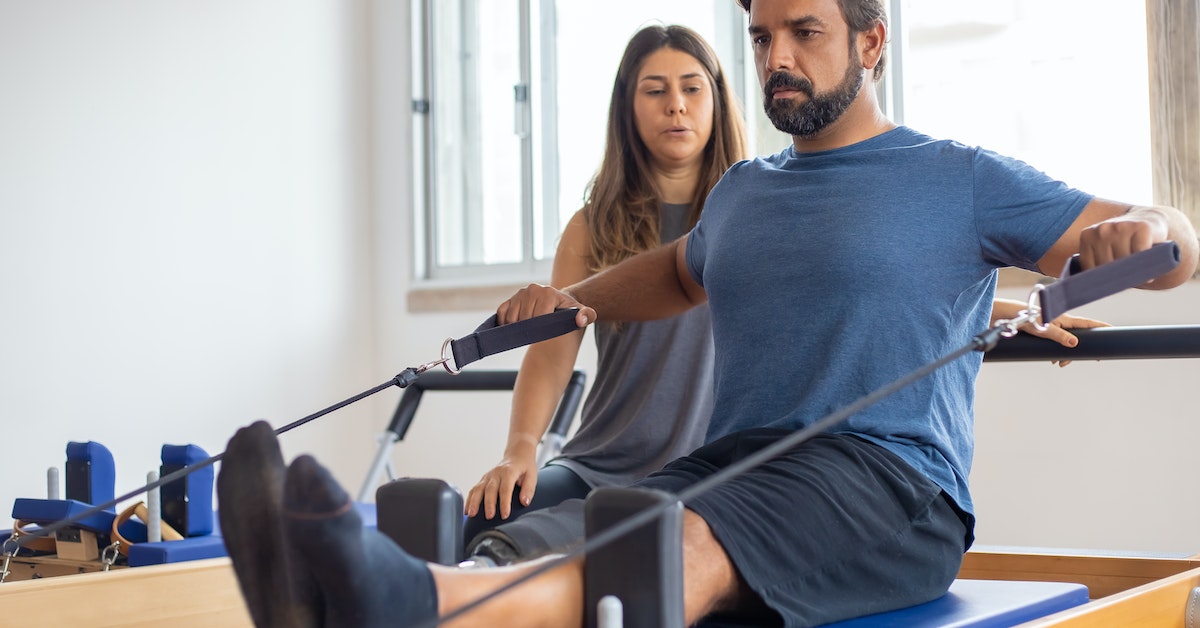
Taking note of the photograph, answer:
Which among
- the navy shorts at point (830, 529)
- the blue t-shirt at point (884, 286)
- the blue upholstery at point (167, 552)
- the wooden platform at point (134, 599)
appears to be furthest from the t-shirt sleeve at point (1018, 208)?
the blue upholstery at point (167, 552)

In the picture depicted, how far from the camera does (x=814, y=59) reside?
1.84 meters

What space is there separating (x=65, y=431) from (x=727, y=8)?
2752mm

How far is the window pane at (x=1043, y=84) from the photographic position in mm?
3467

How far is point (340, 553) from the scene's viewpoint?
1.07 meters

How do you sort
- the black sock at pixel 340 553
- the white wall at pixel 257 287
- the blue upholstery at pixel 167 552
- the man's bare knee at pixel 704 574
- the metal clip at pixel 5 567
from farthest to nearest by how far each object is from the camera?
the white wall at pixel 257 287 → the blue upholstery at pixel 167 552 → the metal clip at pixel 5 567 → the man's bare knee at pixel 704 574 → the black sock at pixel 340 553

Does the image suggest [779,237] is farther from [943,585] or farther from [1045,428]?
[1045,428]

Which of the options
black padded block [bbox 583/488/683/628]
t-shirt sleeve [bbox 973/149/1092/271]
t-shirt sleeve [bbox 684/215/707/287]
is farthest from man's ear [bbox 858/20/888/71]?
black padded block [bbox 583/488/683/628]

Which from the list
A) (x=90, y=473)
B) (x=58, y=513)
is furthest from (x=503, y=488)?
(x=90, y=473)

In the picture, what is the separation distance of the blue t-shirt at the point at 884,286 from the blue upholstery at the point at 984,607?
12 centimetres

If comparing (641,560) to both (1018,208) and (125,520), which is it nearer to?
(1018,208)

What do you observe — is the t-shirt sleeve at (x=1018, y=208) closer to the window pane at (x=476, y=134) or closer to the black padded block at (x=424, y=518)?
the black padded block at (x=424, y=518)

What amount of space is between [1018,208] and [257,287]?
3.86m

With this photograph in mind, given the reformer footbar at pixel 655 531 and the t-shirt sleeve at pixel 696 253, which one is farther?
the t-shirt sleeve at pixel 696 253

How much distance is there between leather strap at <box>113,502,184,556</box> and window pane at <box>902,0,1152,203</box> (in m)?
2.51
